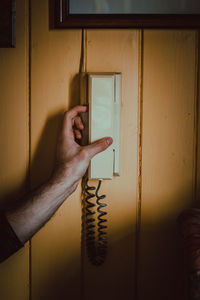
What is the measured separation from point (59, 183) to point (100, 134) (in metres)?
0.17

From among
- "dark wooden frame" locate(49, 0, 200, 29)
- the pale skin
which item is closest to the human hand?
the pale skin

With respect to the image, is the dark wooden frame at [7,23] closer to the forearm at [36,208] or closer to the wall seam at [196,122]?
the forearm at [36,208]

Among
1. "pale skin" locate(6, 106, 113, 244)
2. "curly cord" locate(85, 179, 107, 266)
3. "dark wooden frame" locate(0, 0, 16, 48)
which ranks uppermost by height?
"dark wooden frame" locate(0, 0, 16, 48)

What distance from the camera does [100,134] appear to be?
2.21 ft

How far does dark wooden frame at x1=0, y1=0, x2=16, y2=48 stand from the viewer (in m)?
0.69

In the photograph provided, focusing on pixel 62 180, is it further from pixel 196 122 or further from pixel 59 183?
pixel 196 122

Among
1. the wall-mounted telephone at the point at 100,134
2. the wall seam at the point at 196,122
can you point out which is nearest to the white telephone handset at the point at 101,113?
the wall-mounted telephone at the point at 100,134

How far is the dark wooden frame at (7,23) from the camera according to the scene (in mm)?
694

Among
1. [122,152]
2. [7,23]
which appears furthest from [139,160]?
[7,23]

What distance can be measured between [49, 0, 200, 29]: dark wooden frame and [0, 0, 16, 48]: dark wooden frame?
0.12 m

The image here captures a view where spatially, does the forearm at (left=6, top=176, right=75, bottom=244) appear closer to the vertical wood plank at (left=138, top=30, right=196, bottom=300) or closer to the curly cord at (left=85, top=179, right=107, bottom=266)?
the curly cord at (left=85, top=179, right=107, bottom=266)

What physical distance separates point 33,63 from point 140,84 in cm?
32

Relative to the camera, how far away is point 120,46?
720mm

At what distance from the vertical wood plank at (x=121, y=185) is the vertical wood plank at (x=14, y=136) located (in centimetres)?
19
